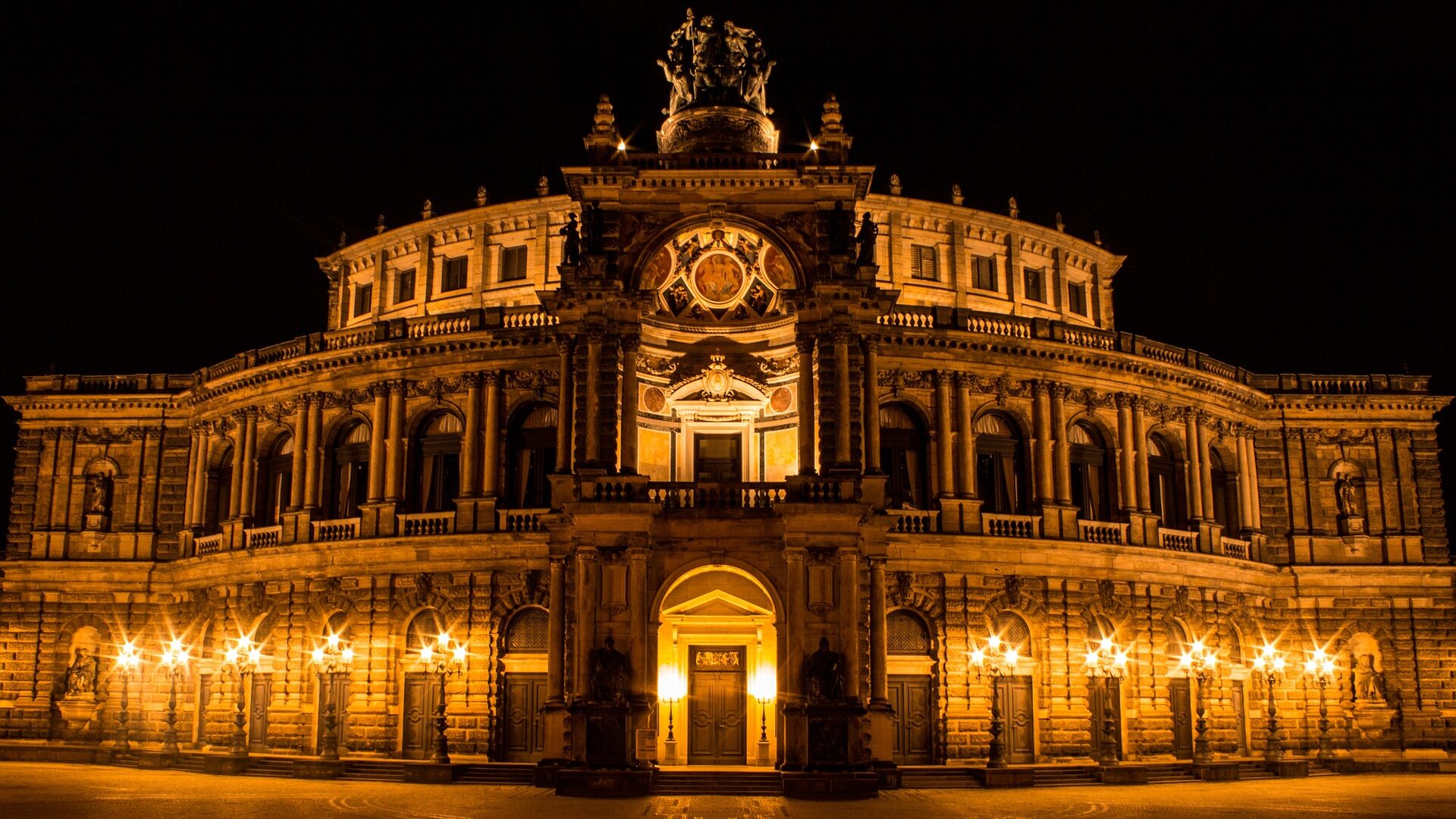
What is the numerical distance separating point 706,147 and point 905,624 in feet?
52.5

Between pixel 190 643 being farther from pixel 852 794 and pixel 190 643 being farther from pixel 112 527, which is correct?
pixel 852 794

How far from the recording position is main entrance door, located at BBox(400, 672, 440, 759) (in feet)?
136

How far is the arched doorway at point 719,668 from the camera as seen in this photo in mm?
35844

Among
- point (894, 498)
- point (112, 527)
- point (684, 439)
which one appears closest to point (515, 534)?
point (684, 439)

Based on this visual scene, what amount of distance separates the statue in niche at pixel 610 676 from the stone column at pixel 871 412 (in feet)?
27.0

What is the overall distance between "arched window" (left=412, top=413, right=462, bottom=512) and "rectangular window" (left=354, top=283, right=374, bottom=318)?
36.3 feet

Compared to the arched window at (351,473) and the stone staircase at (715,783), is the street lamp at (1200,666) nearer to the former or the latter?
the stone staircase at (715,783)

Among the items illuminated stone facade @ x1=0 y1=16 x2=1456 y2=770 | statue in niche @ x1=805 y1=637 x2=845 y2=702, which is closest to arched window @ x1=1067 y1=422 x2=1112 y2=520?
illuminated stone facade @ x1=0 y1=16 x2=1456 y2=770

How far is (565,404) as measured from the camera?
36.9 meters

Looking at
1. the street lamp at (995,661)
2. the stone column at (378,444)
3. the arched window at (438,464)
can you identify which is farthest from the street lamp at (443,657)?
the street lamp at (995,661)

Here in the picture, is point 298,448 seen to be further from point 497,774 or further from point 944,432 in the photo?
point 944,432

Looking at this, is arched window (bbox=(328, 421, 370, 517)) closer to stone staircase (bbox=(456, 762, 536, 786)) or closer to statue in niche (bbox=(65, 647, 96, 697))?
statue in niche (bbox=(65, 647, 96, 697))

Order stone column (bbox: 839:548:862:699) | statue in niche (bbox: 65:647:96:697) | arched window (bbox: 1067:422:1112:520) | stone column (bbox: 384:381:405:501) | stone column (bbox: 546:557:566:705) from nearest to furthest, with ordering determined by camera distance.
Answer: stone column (bbox: 839:548:862:699) < stone column (bbox: 546:557:566:705) < stone column (bbox: 384:381:405:501) < arched window (bbox: 1067:422:1112:520) < statue in niche (bbox: 65:647:96:697)

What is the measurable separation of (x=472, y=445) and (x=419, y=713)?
28.6 feet
